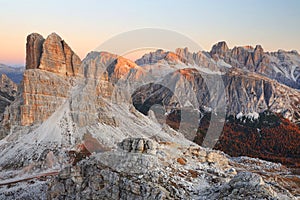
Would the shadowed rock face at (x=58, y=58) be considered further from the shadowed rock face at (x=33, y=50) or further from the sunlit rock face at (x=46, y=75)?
the shadowed rock face at (x=33, y=50)

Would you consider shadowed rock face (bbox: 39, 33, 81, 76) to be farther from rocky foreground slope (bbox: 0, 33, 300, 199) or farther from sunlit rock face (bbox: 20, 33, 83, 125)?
rocky foreground slope (bbox: 0, 33, 300, 199)

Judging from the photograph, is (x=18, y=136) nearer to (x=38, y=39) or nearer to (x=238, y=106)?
(x=38, y=39)

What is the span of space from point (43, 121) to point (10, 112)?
10712mm

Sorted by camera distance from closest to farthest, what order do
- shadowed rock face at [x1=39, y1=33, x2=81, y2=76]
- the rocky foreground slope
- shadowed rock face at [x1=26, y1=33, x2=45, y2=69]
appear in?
the rocky foreground slope → shadowed rock face at [x1=26, y1=33, x2=45, y2=69] → shadowed rock face at [x1=39, y1=33, x2=81, y2=76]

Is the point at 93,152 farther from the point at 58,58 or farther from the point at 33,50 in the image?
the point at 33,50

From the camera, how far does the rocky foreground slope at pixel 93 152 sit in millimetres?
30533

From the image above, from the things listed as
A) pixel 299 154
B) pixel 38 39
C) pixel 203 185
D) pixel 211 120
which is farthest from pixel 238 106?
pixel 203 185

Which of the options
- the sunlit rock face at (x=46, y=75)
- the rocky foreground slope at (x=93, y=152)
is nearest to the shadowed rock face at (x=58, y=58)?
the sunlit rock face at (x=46, y=75)

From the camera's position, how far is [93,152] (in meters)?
69.8

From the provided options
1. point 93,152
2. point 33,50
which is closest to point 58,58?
point 33,50

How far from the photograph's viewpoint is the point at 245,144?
485 feet

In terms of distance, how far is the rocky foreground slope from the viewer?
30.5m

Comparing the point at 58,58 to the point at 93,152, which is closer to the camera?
the point at 93,152

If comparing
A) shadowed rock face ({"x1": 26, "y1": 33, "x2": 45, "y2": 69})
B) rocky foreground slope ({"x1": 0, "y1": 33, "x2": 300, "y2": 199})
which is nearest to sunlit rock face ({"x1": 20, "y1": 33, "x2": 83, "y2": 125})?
shadowed rock face ({"x1": 26, "y1": 33, "x2": 45, "y2": 69})
